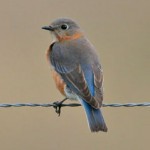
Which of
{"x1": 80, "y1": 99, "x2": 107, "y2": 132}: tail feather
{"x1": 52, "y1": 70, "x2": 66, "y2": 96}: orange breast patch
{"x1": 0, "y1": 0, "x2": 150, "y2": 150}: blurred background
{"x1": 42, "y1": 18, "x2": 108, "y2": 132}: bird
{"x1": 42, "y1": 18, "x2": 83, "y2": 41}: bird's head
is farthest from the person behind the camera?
{"x1": 0, "y1": 0, "x2": 150, "y2": 150}: blurred background

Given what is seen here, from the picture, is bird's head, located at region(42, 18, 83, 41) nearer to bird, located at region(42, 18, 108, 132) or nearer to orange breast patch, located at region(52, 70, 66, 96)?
bird, located at region(42, 18, 108, 132)

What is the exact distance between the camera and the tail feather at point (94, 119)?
9922 millimetres

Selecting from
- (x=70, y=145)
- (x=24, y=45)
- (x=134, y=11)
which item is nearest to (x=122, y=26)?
(x=134, y=11)

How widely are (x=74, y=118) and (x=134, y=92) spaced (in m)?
1.11

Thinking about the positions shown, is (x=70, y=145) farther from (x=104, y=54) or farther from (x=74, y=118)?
(x=104, y=54)

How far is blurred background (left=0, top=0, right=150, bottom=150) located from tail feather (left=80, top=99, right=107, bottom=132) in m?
2.53

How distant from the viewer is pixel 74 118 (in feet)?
43.4

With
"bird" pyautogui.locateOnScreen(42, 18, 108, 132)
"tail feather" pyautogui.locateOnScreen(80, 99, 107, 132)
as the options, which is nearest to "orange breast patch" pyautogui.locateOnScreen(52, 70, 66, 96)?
"bird" pyautogui.locateOnScreen(42, 18, 108, 132)

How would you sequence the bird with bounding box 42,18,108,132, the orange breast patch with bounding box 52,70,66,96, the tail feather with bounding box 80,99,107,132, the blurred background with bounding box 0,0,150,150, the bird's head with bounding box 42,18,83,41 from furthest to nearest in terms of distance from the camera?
1. the blurred background with bounding box 0,0,150,150
2. the bird's head with bounding box 42,18,83,41
3. the orange breast patch with bounding box 52,70,66,96
4. the bird with bounding box 42,18,108,132
5. the tail feather with bounding box 80,99,107,132

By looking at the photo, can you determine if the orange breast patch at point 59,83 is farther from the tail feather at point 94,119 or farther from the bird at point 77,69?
the tail feather at point 94,119

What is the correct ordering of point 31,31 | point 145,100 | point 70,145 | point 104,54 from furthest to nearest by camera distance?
point 31,31, point 104,54, point 145,100, point 70,145

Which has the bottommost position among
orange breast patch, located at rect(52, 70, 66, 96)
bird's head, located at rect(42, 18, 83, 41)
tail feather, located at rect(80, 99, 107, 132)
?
tail feather, located at rect(80, 99, 107, 132)

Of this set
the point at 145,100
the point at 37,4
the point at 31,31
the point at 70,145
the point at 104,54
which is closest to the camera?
the point at 70,145

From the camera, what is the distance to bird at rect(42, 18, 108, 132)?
33.3 feet
